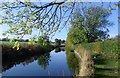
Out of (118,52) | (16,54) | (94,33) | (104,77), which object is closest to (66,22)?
(104,77)

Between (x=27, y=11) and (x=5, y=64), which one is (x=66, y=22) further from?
(x=5, y=64)

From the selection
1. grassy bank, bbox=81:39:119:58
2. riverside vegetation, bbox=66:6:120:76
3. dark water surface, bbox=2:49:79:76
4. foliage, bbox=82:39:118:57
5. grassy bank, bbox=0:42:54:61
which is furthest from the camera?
grassy bank, bbox=0:42:54:61

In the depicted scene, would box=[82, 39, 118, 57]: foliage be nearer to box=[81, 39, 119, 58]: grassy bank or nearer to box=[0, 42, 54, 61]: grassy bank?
box=[81, 39, 119, 58]: grassy bank

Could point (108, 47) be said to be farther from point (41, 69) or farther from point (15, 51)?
point (15, 51)

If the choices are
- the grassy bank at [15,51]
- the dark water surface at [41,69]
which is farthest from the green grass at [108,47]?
the grassy bank at [15,51]

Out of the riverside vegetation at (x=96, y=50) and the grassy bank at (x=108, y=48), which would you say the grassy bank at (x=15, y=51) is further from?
the grassy bank at (x=108, y=48)

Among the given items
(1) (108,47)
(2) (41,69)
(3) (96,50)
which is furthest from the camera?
(3) (96,50)

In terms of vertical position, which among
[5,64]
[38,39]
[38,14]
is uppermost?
[38,14]

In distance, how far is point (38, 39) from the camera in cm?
615

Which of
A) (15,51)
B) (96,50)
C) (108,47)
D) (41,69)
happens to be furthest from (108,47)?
(15,51)

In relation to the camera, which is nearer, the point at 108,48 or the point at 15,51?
the point at 108,48

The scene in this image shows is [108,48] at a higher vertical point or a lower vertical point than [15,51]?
higher

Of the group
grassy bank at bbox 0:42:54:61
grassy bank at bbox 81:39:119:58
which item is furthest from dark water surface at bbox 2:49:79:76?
grassy bank at bbox 81:39:119:58

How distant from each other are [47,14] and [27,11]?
23.4 inches
